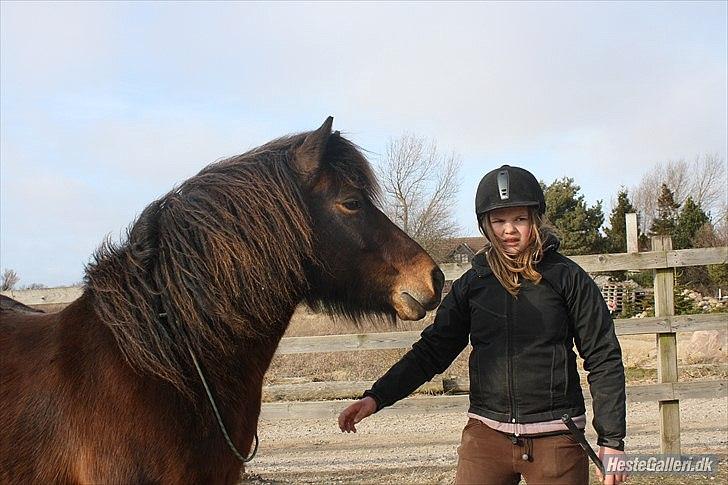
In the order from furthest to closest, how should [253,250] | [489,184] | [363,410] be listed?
[363,410], [489,184], [253,250]

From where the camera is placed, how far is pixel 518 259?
2629 millimetres

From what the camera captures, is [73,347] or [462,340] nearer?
[73,347]

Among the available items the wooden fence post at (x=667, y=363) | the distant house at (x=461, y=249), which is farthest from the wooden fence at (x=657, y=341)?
the distant house at (x=461, y=249)

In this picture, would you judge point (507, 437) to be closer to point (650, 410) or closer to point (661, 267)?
point (661, 267)

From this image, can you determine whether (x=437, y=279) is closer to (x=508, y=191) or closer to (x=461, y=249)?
(x=508, y=191)

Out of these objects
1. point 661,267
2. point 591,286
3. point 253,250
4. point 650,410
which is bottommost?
point 650,410

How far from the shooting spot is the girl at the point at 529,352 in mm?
2457

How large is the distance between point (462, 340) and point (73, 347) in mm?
1715

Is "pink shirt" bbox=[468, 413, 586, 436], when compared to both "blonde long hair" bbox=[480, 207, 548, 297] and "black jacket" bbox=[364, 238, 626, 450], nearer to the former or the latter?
"black jacket" bbox=[364, 238, 626, 450]

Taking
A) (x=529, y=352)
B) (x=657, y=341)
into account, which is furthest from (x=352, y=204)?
(x=657, y=341)

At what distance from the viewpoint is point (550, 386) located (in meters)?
2.49

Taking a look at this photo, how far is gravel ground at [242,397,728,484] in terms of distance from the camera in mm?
6211

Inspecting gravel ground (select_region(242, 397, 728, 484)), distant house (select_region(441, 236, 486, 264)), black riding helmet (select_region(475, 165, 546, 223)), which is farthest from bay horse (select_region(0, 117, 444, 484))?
distant house (select_region(441, 236, 486, 264))

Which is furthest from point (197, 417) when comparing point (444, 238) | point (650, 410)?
point (444, 238)
